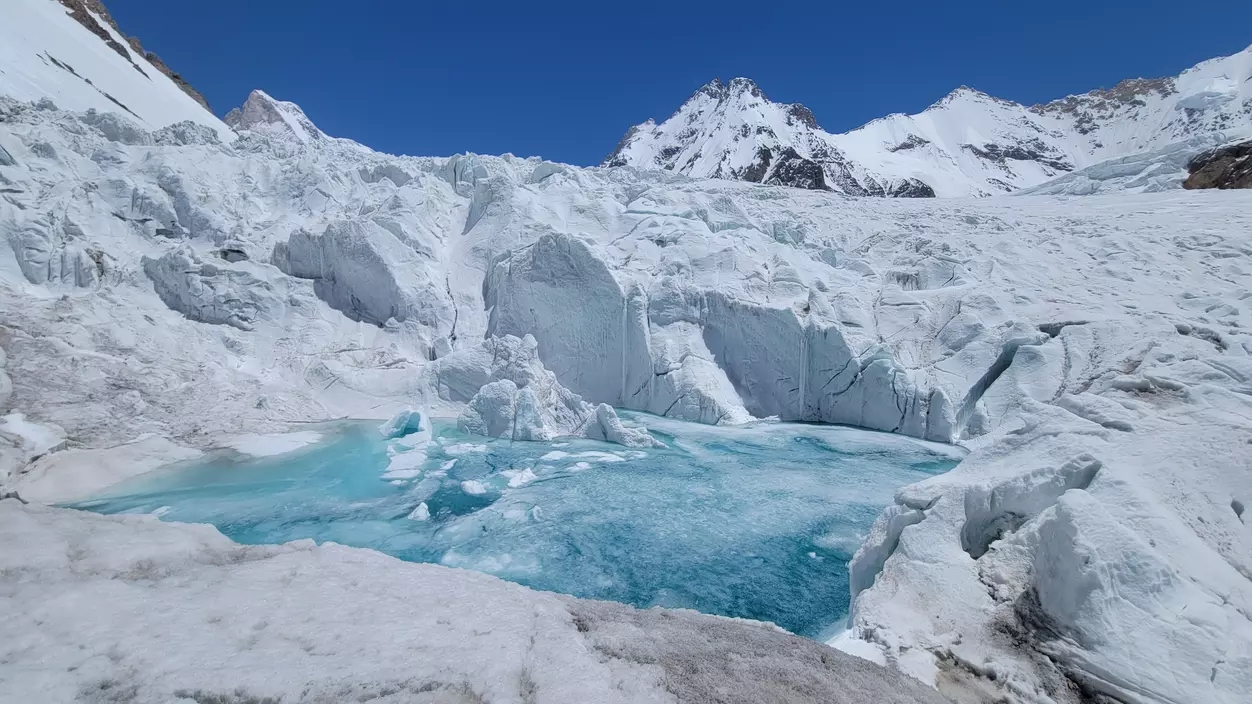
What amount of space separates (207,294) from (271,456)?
450 centimetres

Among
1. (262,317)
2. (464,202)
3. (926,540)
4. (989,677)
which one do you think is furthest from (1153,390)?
(464,202)

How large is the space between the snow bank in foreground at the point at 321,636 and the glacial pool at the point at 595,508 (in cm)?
273

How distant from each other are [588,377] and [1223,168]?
79.4ft

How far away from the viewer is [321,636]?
194cm

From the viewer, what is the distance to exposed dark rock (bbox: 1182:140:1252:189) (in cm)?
1905

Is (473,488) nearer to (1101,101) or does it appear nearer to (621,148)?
(621,148)

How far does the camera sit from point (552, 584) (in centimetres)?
525

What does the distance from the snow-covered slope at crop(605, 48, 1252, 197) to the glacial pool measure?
1583 inches

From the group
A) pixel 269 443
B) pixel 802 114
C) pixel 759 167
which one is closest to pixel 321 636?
pixel 269 443

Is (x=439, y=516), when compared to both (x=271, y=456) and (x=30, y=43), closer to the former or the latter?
(x=271, y=456)

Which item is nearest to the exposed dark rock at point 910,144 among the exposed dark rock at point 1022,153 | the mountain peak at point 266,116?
the exposed dark rock at point 1022,153

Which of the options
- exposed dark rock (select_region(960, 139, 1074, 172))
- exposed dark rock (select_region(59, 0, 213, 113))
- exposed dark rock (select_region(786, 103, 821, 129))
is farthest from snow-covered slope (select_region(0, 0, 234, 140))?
exposed dark rock (select_region(960, 139, 1074, 172))

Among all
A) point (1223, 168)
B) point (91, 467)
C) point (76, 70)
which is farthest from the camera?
point (76, 70)

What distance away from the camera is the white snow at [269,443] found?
8.27 metres
